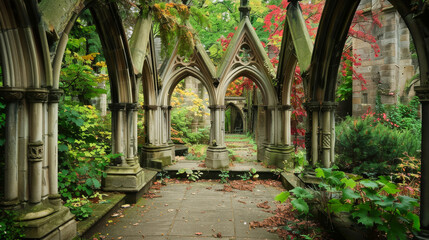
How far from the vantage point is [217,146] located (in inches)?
263

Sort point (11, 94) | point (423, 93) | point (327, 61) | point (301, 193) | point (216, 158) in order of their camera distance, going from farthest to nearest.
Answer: point (216, 158), point (327, 61), point (301, 193), point (11, 94), point (423, 93)

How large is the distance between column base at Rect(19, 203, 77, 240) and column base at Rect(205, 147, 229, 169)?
4.13 meters

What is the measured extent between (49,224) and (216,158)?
4.50 m

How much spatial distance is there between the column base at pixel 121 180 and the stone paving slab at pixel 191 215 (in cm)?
36

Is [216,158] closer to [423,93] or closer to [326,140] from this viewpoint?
[326,140]

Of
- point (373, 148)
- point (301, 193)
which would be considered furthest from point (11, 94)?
point (373, 148)

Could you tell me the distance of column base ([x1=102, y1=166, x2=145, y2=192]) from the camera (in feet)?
14.5

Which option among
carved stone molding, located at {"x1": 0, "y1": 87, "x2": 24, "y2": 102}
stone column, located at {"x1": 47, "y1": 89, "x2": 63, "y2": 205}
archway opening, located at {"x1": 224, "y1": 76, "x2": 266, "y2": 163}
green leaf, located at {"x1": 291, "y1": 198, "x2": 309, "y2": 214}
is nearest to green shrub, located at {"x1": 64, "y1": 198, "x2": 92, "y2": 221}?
stone column, located at {"x1": 47, "y1": 89, "x2": 63, "y2": 205}

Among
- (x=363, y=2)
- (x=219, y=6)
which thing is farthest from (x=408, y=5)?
(x=219, y=6)

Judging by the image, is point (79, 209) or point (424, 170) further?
point (79, 209)

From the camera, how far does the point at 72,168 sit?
12.0ft

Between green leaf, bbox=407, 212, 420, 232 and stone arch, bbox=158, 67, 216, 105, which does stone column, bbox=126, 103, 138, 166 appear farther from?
green leaf, bbox=407, 212, 420, 232

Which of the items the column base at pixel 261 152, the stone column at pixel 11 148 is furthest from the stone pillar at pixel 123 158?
the column base at pixel 261 152

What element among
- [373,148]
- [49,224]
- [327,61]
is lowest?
[49,224]
